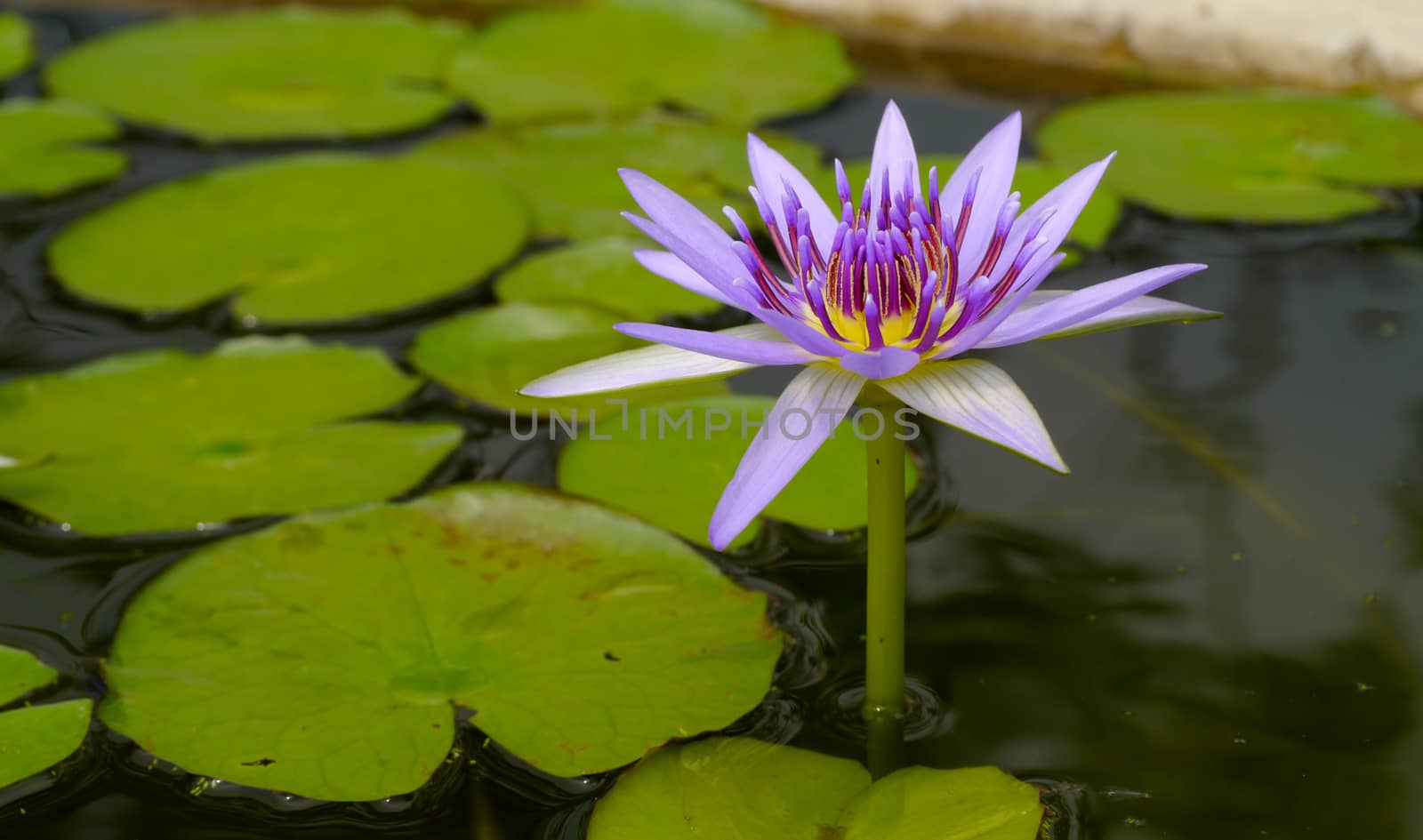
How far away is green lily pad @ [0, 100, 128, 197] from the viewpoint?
2684mm

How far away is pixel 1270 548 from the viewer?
1.73m

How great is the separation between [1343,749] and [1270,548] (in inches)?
14.1

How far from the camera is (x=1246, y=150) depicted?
272cm

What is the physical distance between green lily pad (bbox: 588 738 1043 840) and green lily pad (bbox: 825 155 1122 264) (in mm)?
1310

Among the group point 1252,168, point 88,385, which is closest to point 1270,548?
point 1252,168

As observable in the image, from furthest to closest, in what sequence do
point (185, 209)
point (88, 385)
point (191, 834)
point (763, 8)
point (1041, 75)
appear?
point (763, 8) → point (1041, 75) → point (185, 209) → point (88, 385) → point (191, 834)

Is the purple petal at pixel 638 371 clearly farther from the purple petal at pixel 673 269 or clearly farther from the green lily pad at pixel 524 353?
the green lily pad at pixel 524 353

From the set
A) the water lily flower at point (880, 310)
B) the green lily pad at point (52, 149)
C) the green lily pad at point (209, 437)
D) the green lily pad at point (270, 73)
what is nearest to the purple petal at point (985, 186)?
the water lily flower at point (880, 310)

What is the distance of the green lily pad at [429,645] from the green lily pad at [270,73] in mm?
1566

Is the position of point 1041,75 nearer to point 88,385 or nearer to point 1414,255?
point 1414,255

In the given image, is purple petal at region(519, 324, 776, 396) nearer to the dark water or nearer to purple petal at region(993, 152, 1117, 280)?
purple petal at region(993, 152, 1117, 280)

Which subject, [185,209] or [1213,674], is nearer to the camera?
[1213,674]

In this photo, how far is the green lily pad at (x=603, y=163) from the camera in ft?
8.54

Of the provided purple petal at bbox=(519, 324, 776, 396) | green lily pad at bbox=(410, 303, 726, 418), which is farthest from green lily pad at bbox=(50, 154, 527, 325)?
purple petal at bbox=(519, 324, 776, 396)
